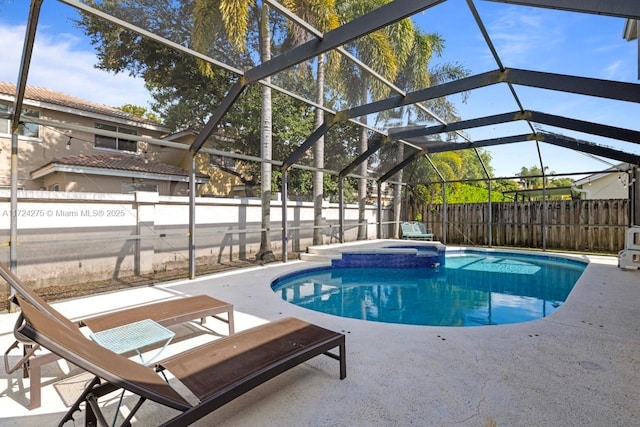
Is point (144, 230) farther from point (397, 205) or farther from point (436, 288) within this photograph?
point (397, 205)

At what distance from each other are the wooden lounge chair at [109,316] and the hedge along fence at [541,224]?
11.0m

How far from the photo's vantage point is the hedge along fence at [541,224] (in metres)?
10.6

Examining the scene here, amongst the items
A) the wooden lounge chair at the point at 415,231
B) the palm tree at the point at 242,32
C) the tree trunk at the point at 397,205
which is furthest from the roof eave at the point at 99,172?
the wooden lounge chair at the point at 415,231

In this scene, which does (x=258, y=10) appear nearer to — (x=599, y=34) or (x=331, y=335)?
(x=599, y=34)

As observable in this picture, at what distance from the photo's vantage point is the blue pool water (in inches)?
216

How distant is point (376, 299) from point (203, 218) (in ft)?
16.5

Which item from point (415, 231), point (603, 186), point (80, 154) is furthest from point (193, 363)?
point (603, 186)

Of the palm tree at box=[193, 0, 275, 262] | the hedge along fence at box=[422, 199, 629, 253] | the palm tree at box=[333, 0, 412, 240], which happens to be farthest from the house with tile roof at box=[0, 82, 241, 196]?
the hedge along fence at box=[422, 199, 629, 253]

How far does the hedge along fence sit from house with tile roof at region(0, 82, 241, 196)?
9997 millimetres

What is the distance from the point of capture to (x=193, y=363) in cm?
222

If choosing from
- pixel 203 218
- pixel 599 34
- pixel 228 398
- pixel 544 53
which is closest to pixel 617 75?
pixel 599 34

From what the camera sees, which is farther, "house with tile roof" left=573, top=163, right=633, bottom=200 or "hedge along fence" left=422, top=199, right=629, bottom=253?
"house with tile roof" left=573, top=163, right=633, bottom=200

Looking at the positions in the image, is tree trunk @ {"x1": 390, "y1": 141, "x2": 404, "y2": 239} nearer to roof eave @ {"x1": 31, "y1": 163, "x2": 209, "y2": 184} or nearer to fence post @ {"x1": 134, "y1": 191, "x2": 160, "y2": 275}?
roof eave @ {"x1": 31, "y1": 163, "x2": 209, "y2": 184}

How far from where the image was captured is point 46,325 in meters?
1.62
